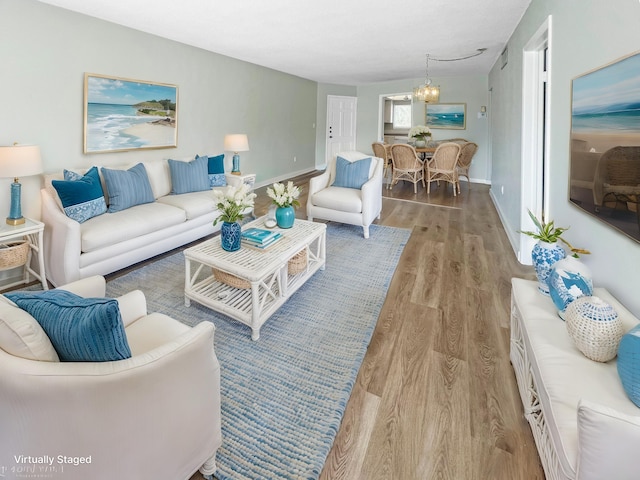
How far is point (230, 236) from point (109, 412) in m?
1.55

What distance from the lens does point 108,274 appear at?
3018 mm

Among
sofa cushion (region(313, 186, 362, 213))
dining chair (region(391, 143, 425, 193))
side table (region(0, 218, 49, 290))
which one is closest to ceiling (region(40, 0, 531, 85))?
dining chair (region(391, 143, 425, 193))

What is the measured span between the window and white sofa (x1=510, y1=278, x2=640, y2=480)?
423 inches

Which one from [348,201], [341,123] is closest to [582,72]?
[348,201]

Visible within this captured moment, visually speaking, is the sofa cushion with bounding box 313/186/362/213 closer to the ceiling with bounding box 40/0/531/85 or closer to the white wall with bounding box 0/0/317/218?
the ceiling with bounding box 40/0/531/85

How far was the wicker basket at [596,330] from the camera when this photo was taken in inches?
47.5

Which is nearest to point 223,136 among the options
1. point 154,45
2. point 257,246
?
point 154,45

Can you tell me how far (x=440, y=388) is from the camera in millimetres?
1774

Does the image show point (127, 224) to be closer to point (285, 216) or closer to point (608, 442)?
point (285, 216)

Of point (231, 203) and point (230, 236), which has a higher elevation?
point (231, 203)

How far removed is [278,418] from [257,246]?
1.21m

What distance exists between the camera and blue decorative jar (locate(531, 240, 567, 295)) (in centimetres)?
176

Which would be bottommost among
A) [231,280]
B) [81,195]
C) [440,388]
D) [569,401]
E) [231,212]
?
[440,388]

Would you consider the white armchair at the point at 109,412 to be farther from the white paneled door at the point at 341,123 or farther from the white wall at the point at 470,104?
the white paneled door at the point at 341,123
